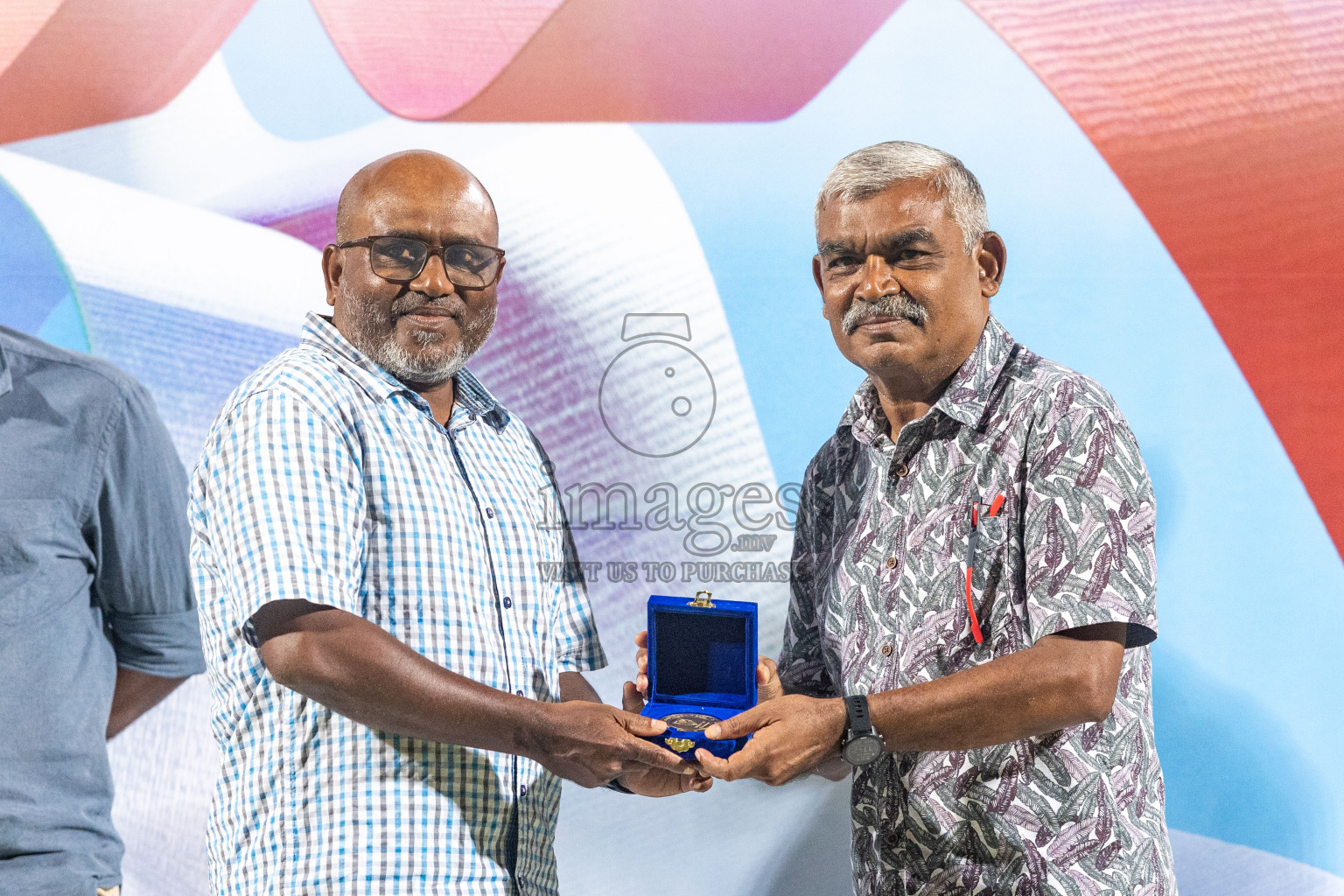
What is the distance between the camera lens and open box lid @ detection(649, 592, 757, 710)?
2133 millimetres

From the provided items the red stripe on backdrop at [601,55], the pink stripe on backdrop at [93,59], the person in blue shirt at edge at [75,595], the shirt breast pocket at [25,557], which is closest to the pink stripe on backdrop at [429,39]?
the red stripe on backdrop at [601,55]

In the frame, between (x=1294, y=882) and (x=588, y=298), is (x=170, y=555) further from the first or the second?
(x=1294, y=882)

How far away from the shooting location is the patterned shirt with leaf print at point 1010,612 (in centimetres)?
190

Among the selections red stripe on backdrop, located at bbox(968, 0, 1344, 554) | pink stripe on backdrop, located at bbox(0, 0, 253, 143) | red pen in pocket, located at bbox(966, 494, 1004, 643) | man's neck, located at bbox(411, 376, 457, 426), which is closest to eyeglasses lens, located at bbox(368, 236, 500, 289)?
man's neck, located at bbox(411, 376, 457, 426)

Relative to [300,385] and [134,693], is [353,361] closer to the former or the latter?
[300,385]

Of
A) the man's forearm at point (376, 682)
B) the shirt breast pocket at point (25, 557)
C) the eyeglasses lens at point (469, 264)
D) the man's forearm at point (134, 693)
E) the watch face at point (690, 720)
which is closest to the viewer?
the man's forearm at point (376, 682)

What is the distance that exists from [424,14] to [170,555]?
1638 millimetres

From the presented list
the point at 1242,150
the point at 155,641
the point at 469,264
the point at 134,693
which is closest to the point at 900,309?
the point at 469,264

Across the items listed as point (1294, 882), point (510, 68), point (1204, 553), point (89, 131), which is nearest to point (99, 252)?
point (89, 131)

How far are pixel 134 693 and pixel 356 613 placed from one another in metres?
1.18

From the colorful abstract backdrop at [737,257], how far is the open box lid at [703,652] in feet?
2.54

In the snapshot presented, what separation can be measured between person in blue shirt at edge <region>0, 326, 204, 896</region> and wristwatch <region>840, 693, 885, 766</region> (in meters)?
1.65

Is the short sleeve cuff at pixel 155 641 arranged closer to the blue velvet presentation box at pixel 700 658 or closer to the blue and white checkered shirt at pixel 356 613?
the blue and white checkered shirt at pixel 356 613

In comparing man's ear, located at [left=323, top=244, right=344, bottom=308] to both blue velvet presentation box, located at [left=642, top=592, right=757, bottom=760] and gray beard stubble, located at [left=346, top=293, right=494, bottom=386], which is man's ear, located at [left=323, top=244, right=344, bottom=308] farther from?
blue velvet presentation box, located at [left=642, top=592, right=757, bottom=760]
